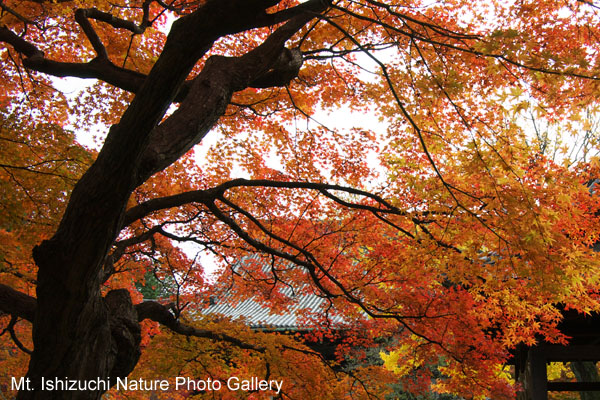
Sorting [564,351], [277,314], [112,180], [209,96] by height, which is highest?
[209,96]

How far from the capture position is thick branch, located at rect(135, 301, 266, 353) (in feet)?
15.2

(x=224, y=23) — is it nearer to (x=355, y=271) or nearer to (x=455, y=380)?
(x=355, y=271)

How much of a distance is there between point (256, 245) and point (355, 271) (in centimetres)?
176

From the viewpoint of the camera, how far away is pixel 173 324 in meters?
4.97

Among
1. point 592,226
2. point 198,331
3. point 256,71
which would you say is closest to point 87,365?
point 198,331

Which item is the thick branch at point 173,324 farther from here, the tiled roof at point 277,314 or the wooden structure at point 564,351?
the tiled roof at point 277,314

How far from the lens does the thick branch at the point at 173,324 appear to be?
182 inches

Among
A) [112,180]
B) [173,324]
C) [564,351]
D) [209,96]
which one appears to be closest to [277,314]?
[173,324]

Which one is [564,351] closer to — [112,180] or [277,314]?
[277,314]

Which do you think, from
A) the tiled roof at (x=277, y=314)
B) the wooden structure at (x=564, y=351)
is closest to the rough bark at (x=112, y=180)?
the wooden structure at (x=564, y=351)

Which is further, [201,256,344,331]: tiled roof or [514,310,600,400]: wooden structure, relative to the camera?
[201,256,344,331]: tiled roof

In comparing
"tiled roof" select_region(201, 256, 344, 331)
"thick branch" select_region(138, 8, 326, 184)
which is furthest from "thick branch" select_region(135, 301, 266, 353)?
"tiled roof" select_region(201, 256, 344, 331)

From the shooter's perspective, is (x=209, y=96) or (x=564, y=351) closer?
(x=209, y=96)

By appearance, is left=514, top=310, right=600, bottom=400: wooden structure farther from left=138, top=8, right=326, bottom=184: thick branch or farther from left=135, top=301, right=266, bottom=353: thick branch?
left=138, top=8, right=326, bottom=184: thick branch
